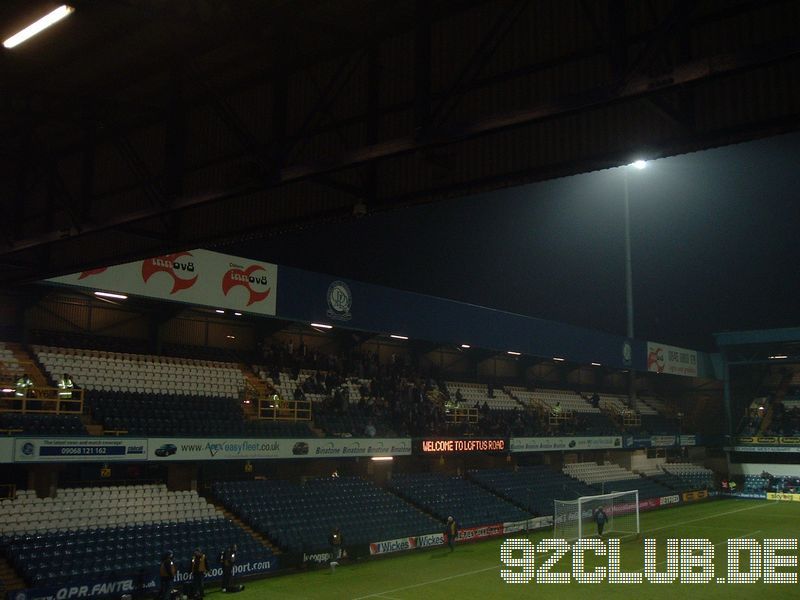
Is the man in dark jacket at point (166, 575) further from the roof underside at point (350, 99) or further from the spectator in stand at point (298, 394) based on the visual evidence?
the spectator in stand at point (298, 394)

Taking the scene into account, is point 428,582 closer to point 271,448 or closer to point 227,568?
point 227,568

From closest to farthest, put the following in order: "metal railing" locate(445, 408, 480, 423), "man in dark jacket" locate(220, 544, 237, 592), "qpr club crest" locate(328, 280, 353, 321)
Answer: "man in dark jacket" locate(220, 544, 237, 592), "qpr club crest" locate(328, 280, 353, 321), "metal railing" locate(445, 408, 480, 423)

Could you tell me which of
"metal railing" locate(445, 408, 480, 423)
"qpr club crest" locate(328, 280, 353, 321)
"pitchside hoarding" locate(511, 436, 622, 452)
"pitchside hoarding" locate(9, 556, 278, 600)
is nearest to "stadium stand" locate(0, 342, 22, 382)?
"pitchside hoarding" locate(9, 556, 278, 600)

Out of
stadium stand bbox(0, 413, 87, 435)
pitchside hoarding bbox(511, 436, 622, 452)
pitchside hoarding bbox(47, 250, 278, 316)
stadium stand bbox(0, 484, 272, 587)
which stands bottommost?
stadium stand bbox(0, 484, 272, 587)

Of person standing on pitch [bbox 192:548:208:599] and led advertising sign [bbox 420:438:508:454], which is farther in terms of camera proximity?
led advertising sign [bbox 420:438:508:454]

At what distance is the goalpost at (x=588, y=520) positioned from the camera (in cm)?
3569

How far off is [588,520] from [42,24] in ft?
121

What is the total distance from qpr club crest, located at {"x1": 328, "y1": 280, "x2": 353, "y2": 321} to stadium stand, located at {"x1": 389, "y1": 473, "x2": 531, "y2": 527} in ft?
28.9

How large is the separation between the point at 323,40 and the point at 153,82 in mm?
3647

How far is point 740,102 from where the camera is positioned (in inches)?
372

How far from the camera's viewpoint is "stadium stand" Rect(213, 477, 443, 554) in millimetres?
28234

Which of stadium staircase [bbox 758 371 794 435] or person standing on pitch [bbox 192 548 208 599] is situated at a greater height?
stadium staircase [bbox 758 371 794 435]

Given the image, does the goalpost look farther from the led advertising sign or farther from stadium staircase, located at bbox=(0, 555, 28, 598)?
stadium staircase, located at bbox=(0, 555, 28, 598)

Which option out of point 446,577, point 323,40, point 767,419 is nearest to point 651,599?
point 446,577
